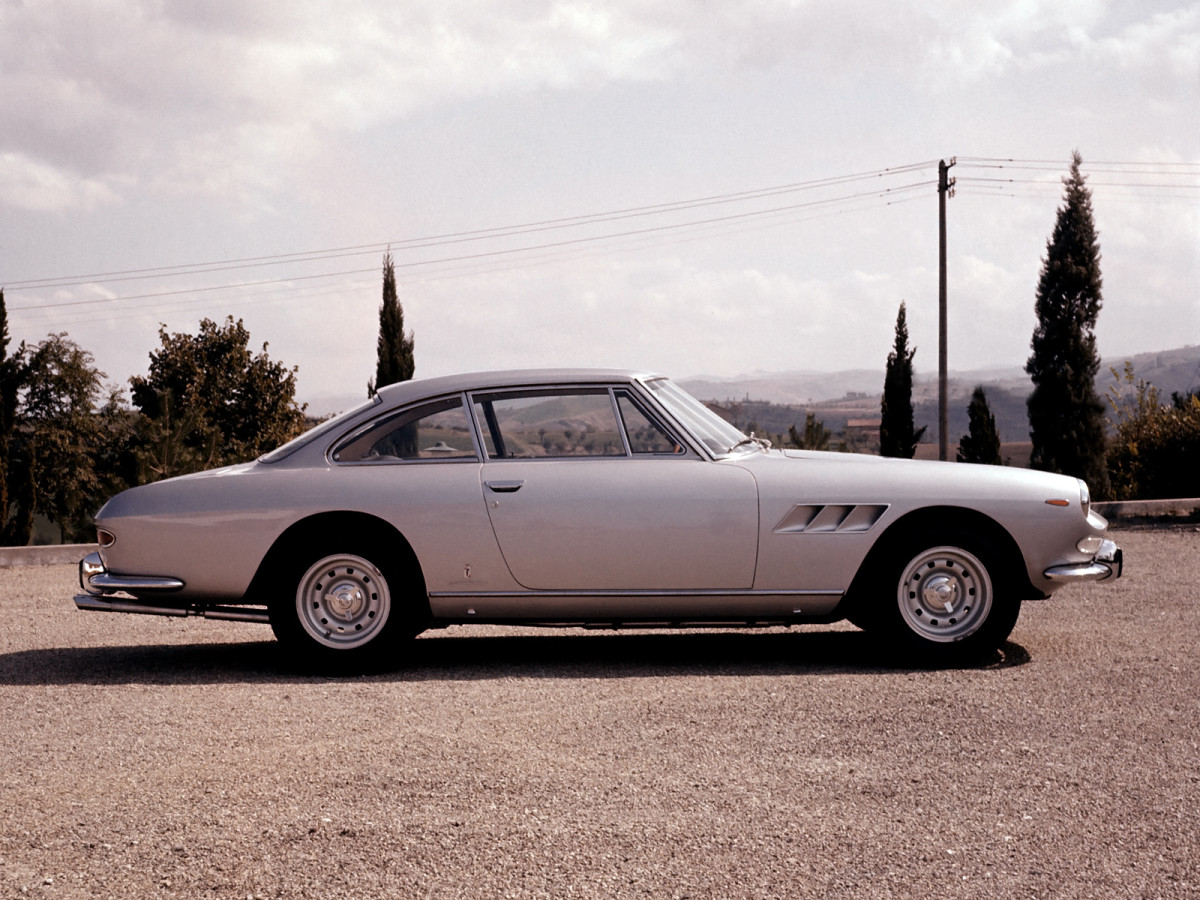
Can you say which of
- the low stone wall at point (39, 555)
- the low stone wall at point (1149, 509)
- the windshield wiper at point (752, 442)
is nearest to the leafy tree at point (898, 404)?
the low stone wall at point (1149, 509)

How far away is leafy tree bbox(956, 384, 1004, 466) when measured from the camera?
3488 cm

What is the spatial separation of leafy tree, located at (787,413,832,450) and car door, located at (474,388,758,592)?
22.7 m

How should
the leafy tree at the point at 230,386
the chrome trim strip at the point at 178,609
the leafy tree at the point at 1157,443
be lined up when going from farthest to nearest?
the leafy tree at the point at 230,386
the leafy tree at the point at 1157,443
the chrome trim strip at the point at 178,609

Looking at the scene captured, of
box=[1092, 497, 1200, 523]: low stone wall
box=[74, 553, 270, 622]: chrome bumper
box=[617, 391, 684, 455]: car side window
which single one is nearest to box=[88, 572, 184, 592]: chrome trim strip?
box=[74, 553, 270, 622]: chrome bumper

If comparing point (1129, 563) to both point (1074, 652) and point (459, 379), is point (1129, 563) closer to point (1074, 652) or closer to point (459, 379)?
point (1074, 652)

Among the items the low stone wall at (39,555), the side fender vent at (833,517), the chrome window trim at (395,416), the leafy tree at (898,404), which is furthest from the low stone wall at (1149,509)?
the leafy tree at (898,404)

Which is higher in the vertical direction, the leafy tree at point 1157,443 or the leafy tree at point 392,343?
the leafy tree at point 392,343

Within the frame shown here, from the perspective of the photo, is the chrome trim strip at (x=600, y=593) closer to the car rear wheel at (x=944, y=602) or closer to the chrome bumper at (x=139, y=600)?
the car rear wheel at (x=944, y=602)

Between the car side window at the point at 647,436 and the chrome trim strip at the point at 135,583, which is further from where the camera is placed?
the car side window at the point at 647,436

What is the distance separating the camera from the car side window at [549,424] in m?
6.48

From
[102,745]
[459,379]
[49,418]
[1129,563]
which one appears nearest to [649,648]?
[459,379]

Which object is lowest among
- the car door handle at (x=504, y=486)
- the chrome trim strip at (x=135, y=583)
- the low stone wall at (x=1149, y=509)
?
the chrome trim strip at (x=135, y=583)

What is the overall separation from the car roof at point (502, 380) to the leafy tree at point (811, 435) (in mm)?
22393

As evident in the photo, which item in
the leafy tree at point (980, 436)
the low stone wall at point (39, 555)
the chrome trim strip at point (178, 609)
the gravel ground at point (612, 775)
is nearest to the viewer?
the gravel ground at point (612, 775)
